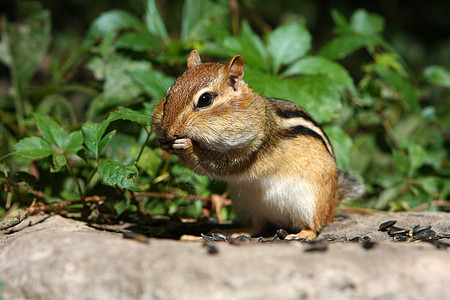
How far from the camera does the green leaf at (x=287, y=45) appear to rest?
374 centimetres

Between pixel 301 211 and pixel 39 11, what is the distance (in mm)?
3143

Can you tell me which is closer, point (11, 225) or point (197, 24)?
point (11, 225)

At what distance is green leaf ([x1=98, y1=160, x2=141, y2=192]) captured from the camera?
2516 millimetres

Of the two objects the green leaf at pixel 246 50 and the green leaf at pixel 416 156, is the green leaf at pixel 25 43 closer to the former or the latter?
the green leaf at pixel 246 50

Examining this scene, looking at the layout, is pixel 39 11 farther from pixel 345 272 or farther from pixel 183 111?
pixel 345 272

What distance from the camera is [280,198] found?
2.87 m

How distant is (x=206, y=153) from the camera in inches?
104

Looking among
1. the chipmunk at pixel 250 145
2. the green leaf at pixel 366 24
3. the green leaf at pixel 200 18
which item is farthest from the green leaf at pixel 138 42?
the green leaf at pixel 366 24

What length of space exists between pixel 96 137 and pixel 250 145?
0.84m

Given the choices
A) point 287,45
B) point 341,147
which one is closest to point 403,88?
point 341,147

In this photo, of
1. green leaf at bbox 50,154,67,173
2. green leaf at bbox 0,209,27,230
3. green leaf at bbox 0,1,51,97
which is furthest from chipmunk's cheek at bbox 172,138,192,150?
green leaf at bbox 0,1,51,97

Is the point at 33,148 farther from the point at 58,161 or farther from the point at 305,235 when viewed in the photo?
the point at 305,235

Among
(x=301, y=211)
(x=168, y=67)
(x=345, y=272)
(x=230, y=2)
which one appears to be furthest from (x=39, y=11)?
(x=345, y=272)

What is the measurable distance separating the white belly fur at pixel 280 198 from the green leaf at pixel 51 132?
3.29ft
